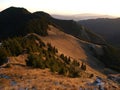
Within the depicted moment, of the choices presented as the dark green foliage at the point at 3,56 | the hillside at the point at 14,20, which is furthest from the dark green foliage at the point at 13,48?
the hillside at the point at 14,20

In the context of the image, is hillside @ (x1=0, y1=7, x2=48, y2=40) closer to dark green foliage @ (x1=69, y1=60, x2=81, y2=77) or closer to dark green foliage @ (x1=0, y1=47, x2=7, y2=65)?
dark green foliage @ (x1=69, y1=60, x2=81, y2=77)

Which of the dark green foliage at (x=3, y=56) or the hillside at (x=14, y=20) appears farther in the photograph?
the hillside at (x=14, y=20)

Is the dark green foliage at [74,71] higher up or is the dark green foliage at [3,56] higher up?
the dark green foliage at [3,56]

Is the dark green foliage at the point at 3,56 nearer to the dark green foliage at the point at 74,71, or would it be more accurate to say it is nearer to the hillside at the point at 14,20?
the dark green foliage at the point at 74,71

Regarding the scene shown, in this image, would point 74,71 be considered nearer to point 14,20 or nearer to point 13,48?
point 13,48

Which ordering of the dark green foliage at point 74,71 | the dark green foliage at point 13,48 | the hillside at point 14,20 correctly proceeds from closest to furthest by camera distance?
the dark green foliage at point 74,71 → the dark green foliage at point 13,48 → the hillside at point 14,20

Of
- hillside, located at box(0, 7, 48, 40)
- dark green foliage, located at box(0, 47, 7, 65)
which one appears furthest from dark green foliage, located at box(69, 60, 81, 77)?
hillside, located at box(0, 7, 48, 40)

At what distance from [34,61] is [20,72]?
4.58 m

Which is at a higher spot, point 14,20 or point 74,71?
point 74,71

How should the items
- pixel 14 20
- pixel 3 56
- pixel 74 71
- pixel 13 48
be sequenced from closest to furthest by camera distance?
1. pixel 3 56
2. pixel 74 71
3. pixel 13 48
4. pixel 14 20

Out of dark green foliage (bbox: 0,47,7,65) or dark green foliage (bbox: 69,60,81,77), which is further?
dark green foliage (bbox: 0,47,7,65)

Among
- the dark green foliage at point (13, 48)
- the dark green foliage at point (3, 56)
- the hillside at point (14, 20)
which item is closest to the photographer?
the dark green foliage at point (3, 56)

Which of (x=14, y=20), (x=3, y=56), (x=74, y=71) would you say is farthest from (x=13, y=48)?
(x=14, y=20)

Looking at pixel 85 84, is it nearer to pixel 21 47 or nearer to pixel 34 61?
pixel 34 61
